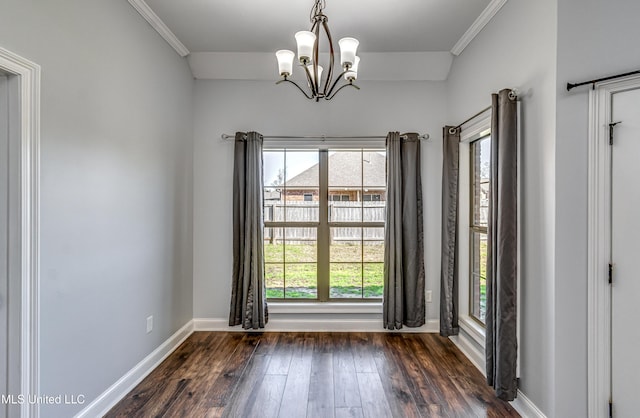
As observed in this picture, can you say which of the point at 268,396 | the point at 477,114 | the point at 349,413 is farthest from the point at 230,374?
the point at 477,114

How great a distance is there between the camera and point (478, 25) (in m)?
2.65

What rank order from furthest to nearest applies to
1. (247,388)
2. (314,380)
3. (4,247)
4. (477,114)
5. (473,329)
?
(473,329)
(477,114)
(314,380)
(247,388)
(4,247)

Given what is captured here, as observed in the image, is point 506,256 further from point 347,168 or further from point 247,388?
point 247,388

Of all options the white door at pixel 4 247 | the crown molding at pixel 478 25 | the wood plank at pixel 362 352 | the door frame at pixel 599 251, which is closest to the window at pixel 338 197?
the wood plank at pixel 362 352

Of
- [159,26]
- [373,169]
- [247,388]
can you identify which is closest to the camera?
[247,388]

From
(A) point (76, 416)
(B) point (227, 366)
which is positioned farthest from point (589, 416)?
(A) point (76, 416)

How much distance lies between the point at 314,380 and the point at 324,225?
5.20 feet

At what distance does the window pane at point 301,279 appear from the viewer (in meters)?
3.56

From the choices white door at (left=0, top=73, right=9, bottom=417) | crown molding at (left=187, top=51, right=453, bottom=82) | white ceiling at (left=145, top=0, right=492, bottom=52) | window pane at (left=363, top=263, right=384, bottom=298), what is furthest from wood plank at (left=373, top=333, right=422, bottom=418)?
white ceiling at (left=145, top=0, right=492, bottom=52)

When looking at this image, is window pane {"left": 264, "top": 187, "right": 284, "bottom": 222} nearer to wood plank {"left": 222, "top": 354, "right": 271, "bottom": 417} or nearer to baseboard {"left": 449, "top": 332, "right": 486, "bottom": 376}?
wood plank {"left": 222, "top": 354, "right": 271, "bottom": 417}

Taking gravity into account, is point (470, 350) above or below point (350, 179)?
below

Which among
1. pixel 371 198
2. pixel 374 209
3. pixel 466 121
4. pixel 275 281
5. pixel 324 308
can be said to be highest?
pixel 466 121

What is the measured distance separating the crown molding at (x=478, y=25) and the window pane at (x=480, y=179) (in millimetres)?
915

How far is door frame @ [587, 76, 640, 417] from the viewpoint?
1.76m
